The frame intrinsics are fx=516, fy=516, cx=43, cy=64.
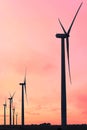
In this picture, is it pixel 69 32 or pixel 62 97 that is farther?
pixel 69 32

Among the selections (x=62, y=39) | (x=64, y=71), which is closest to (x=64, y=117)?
(x=64, y=71)

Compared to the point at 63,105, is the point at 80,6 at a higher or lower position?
higher

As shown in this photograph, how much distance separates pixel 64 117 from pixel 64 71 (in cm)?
746

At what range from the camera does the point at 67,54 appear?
78.2m

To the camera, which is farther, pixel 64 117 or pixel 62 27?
pixel 62 27

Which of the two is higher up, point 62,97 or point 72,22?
point 72,22

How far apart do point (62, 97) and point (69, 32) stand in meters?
11.8

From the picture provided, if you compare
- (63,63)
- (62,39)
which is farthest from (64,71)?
(62,39)

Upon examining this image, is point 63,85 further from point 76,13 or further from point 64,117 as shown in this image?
point 76,13

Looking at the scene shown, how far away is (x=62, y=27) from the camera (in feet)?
267
